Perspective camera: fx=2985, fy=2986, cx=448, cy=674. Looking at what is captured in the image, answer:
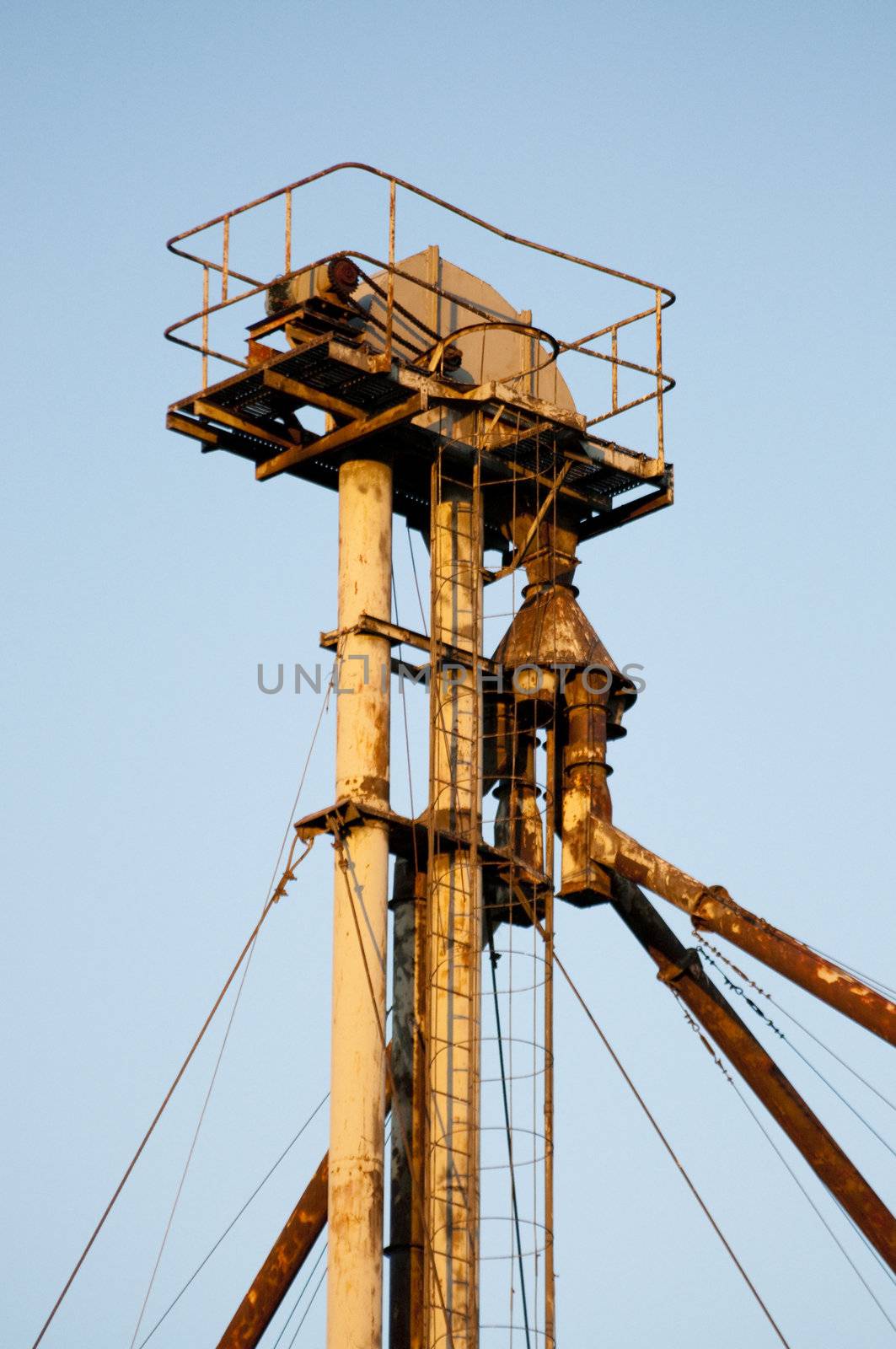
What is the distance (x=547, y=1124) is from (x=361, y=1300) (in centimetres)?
223

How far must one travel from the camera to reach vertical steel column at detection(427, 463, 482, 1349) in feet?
79.4

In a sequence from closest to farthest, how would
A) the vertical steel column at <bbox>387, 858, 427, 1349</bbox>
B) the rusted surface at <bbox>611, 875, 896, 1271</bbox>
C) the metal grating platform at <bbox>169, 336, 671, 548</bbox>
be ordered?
the vertical steel column at <bbox>387, 858, 427, 1349</bbox> → the rusted surface at <bbox>611, 875, 896, 1271</bbox> → the metal grating platform at <bbox>169, 336, 671, 548</bbox>

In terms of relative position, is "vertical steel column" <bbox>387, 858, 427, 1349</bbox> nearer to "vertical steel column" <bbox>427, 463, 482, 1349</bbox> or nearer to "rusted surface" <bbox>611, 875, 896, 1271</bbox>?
"vertical steel column" <bbox>427, 463, 482, 1349</bbox>

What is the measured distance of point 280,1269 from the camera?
25188mm

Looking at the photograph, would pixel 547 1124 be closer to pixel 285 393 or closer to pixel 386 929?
pixel 386 929

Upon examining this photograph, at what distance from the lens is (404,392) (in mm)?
26078

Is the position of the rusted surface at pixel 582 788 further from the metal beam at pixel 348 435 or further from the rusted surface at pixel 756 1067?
the metal beam at pixel 348 435

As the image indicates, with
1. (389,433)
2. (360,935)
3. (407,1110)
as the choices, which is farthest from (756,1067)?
(389,433)

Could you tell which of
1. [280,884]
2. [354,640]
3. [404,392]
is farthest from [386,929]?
[404,392]

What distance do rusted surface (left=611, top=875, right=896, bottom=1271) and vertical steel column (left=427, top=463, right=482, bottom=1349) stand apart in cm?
175

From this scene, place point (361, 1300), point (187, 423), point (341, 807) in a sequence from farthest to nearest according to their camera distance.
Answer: point (187, 423) < point (341, 807) < point (361, 1300)

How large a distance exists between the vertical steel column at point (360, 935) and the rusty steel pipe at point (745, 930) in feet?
7.73

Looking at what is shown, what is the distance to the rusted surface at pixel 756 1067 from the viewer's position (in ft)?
81.3

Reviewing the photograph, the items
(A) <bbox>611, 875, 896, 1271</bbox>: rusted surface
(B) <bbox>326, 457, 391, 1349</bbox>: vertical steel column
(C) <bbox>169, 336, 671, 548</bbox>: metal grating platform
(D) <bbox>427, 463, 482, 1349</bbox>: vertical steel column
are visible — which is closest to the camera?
(B) <bbox>326, 457, 391, 1349</bbox>: vertical steel column
